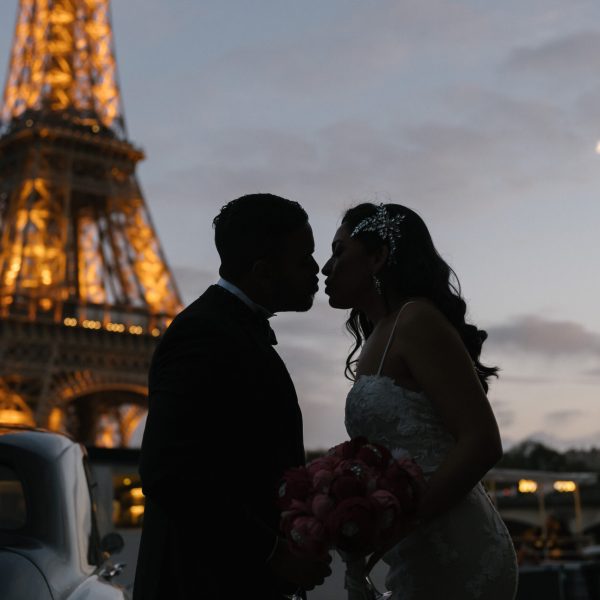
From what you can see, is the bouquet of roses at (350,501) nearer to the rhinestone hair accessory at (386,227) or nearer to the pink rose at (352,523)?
the pink rose at (352,523)

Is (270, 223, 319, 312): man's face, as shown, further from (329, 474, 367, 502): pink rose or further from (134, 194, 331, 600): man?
(329, 474, 367, 502): pink rose

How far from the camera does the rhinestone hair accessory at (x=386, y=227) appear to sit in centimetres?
366

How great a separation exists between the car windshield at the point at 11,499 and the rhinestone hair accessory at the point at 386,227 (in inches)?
79.7

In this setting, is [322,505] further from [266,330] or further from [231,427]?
[266,330]

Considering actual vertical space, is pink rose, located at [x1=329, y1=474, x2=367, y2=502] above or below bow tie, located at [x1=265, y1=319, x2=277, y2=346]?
below

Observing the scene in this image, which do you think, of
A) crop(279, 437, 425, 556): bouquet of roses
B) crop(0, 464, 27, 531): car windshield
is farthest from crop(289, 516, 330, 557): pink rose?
crop(0, 464, 27, 531): car windshield

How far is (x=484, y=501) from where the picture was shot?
3.42 meters

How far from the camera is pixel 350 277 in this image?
3.71 metres

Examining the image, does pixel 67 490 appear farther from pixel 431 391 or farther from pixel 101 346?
pixel 101 346

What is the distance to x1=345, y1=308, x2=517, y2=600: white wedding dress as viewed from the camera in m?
3.33

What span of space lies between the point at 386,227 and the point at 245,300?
2.04 feet

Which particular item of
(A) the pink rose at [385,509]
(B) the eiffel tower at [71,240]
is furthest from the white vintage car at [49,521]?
(B) the eiffel tower at [71,240]

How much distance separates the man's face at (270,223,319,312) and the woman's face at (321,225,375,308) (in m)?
0.36

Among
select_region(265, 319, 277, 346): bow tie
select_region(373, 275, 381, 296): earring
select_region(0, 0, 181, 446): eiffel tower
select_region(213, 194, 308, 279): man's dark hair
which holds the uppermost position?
select_region(0, 0, 181, 446): eiffel tower
